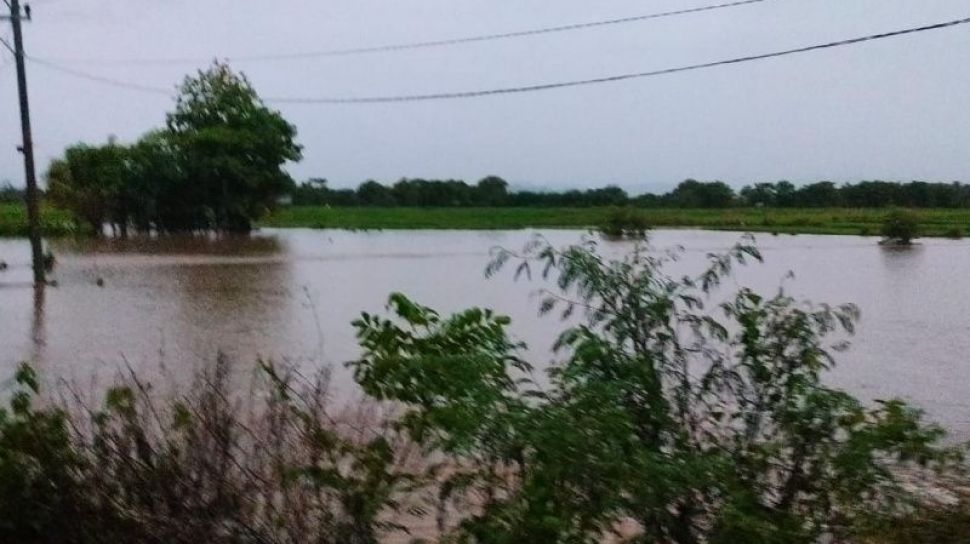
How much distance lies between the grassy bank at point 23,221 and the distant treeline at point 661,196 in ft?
35.7

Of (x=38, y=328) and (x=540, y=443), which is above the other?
(x=540, y=443)

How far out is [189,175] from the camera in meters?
45.4

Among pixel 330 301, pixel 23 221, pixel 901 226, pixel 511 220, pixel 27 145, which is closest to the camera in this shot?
pixel 330 301

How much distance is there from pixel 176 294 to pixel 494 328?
18.9 meters

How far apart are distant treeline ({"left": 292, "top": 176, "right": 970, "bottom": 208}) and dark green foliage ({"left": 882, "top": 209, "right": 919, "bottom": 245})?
221 cm

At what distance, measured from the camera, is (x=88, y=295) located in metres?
22.2

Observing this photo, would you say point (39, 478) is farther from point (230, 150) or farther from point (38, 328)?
point (230, 150)

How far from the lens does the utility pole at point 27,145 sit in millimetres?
22984

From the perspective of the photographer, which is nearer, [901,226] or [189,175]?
[901,226]

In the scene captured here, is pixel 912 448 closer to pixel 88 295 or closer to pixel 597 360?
pixel 597 360

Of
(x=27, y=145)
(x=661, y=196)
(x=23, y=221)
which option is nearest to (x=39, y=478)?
(x=661, y=196)

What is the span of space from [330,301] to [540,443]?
1792 centimetres

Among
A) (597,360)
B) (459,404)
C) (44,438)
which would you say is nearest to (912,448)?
(597,360)

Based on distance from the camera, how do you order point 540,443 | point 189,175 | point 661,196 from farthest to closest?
point 189,175 < point 661,196 < point 540,443
